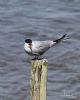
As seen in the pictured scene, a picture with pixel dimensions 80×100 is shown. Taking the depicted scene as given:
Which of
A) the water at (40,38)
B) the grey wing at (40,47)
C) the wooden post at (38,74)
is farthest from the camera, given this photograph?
the water at (40,38)

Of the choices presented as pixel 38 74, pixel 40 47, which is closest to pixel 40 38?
pixel 40 47

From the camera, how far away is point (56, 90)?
33.3ft

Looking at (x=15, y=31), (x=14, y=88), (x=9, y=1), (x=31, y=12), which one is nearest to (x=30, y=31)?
(x=15, y=31)

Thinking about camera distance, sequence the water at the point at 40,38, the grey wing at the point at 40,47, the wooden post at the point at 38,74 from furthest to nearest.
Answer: the water at the point at 40,38 → the grey wing at the point at 40,47 → the wooden post at the point at 38,74

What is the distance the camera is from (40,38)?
13211mm

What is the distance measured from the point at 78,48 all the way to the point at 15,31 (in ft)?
6.41

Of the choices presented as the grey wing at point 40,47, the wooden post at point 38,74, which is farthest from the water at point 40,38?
the wooden post at point 38,74

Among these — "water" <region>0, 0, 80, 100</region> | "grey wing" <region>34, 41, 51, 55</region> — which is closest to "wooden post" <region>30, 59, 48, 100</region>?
"grey wing" <region>34, 41, 51, 55</region>

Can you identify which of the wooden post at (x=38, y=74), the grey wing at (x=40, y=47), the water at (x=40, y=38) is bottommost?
the wooden post at (x=38, y=74)

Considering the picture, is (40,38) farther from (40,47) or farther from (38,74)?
(38,74)

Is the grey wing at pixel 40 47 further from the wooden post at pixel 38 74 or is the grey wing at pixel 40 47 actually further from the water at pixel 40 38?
the water at pixel 40 38

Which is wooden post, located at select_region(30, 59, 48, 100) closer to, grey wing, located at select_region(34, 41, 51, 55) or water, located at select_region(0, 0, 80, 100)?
grey wing, located at select_region(34, 41, 51, 55)

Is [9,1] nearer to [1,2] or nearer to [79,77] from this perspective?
[1,2]

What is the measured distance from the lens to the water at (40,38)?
10219mm
